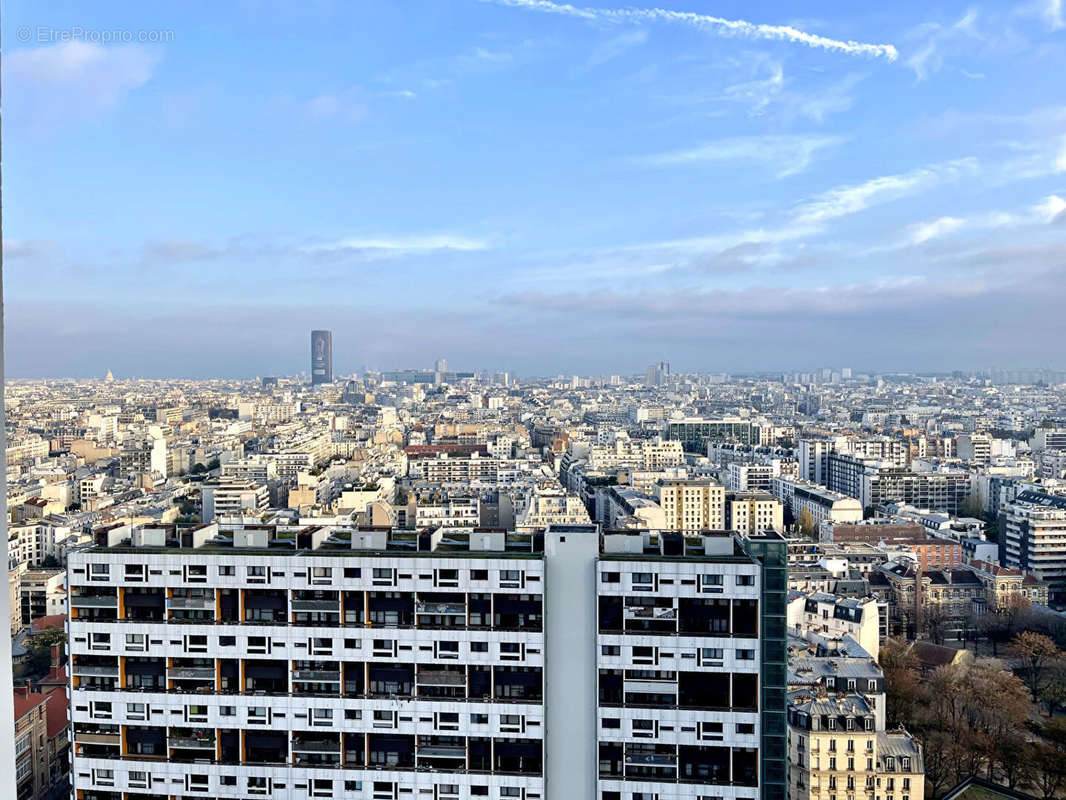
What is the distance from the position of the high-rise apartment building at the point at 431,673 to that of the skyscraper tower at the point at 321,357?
51.0 ft

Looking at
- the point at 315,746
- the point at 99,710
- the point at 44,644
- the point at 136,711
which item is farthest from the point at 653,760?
the point at 44,644

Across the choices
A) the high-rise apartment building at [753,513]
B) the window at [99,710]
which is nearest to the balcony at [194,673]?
the window at [99,710]

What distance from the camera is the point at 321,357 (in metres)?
21.0

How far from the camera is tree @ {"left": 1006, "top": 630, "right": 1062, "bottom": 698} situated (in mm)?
6418

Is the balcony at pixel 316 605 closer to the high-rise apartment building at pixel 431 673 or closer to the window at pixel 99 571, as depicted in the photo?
the high-rise apartment building at pixel 431 673

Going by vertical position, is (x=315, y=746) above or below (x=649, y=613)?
below

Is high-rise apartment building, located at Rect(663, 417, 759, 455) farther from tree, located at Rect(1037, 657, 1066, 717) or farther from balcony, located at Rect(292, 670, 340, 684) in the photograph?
balcony, located at Rect(292, 670, 340, 684)

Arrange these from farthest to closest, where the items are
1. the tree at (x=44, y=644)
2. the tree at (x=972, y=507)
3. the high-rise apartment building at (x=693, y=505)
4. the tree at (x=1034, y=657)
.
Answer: the tree at (x=972, y=507) → the high-rise apartment building at (x=693, y=505) → the tree at (x=1034, y=657) → the tree at (x=44, y=644)

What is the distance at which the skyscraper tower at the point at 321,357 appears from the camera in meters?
19.2

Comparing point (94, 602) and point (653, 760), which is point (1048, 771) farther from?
point (94, 602)

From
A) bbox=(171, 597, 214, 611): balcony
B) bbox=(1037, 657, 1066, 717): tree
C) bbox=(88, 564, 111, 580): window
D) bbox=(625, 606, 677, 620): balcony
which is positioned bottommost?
bbox=(1037, 657, 1066, 717): tree

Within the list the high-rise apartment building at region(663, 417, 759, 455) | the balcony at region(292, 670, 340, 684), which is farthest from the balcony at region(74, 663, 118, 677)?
the high-rise apartment building at region(663, 417, 759, 455)

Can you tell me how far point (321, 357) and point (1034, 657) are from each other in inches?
694

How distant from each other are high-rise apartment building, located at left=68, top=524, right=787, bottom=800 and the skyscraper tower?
15.5 meters
